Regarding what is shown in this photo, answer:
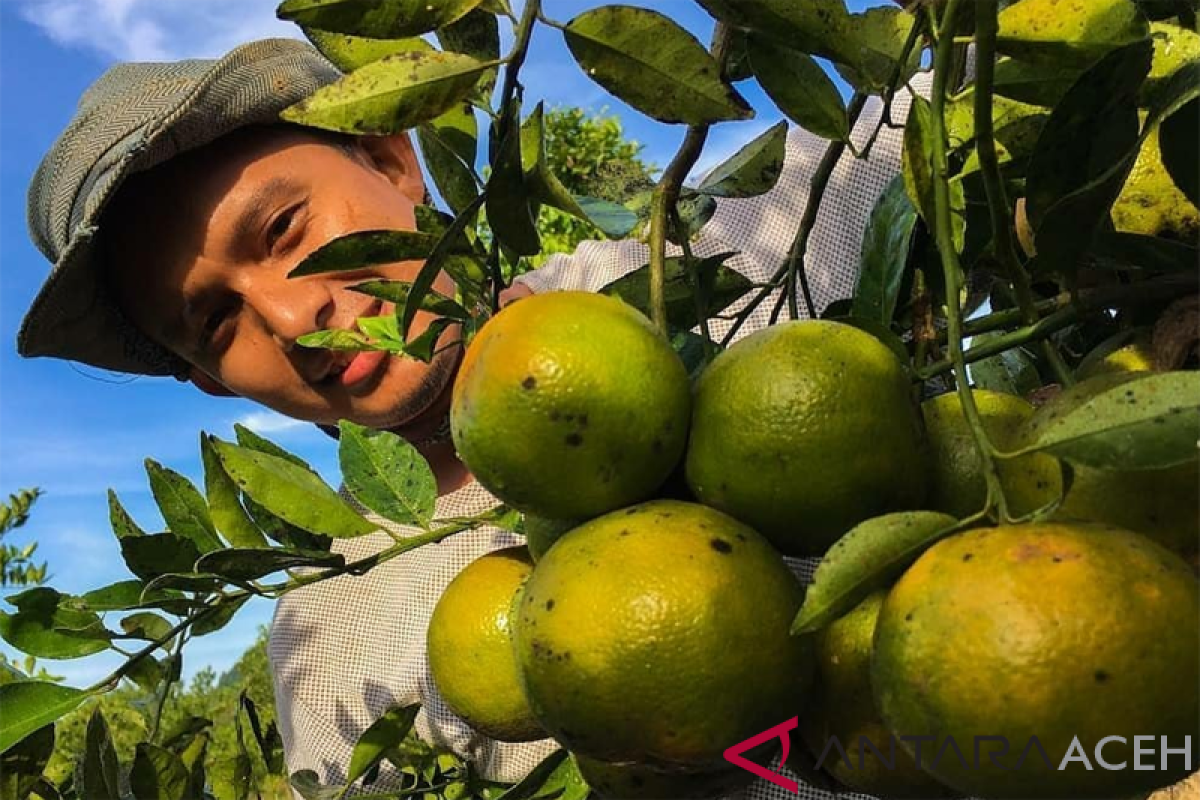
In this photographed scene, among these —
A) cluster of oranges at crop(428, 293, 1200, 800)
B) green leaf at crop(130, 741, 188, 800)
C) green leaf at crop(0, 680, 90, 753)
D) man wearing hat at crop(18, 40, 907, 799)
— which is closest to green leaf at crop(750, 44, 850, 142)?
cluster of oranges at crop(428, 293, 1200, 800)

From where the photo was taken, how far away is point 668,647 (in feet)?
1.43

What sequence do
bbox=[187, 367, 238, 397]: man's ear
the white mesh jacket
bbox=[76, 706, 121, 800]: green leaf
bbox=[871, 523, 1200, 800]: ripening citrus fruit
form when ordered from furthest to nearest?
bbox=[187, 367, 238, 397]: man's ear < the white mesh jacket < bbox=[76, 706, 121, 800]: green leaf < bbox=[871, 523, 1200, 800]: ripening citrus fruit

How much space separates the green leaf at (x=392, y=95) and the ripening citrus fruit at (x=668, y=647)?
23 cm

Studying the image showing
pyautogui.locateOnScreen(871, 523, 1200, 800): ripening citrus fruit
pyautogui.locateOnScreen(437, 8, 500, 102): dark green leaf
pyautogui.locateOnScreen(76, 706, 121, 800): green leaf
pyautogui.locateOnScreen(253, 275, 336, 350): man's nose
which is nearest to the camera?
pyautogui.locateOnScreen(871, 523, 1200, 800): ripening citrus fruit

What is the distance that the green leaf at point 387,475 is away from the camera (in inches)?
27.5

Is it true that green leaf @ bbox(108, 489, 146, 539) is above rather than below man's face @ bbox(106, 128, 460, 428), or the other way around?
below

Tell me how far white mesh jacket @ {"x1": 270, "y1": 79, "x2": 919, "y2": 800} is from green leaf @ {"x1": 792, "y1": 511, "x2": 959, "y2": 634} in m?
1.17

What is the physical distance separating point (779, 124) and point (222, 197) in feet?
3.74

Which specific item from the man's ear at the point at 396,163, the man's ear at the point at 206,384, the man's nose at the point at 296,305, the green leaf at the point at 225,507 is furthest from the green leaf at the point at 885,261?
the man's ear at the point at 206,384

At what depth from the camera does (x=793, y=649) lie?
0.45m

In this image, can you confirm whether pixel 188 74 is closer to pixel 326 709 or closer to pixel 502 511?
pixel 326 709

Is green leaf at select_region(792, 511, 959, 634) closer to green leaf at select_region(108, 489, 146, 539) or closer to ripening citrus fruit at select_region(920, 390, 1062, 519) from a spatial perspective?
ripening citrus fruit at select_region(920, 390, 1062, 519)

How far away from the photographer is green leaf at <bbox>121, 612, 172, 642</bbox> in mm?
714

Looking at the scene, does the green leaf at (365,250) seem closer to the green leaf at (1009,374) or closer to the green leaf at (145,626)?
the green leaf at (145,626)
